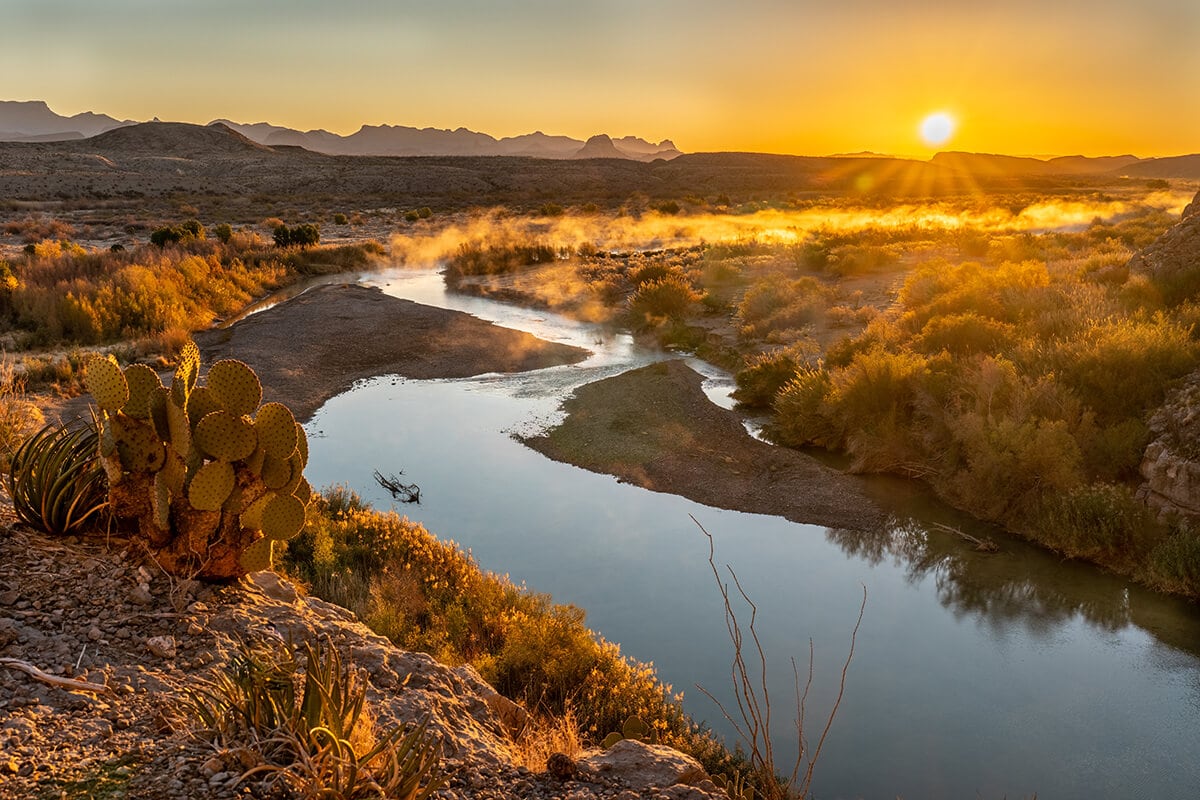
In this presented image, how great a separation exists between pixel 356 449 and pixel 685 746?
9371 mm

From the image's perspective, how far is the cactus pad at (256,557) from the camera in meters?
5.39

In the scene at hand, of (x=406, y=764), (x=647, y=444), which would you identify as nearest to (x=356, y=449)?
(x=647, y=444)

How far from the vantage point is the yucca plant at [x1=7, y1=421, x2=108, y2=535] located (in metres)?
5.40

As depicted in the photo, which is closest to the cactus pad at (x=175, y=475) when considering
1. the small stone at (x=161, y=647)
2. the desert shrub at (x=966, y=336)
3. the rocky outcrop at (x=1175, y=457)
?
the small stone at (x=161, y=647)

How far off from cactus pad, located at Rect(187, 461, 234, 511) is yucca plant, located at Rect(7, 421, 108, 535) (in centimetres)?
79

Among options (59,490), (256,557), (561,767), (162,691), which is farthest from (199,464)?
(561,767)

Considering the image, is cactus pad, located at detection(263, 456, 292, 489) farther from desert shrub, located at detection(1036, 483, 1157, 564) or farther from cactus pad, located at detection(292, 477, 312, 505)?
desert shrub, located at detection(1036, 483, 1157, 564)

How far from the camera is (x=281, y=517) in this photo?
17.9ft

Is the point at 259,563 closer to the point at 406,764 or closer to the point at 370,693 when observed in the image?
the point at 370,693

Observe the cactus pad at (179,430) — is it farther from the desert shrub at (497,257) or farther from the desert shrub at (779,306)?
the desert shrub at (497,257)

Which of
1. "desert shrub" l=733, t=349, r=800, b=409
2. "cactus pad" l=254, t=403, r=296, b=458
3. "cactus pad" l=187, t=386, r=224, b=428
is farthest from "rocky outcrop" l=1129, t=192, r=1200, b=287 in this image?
"cactus pad" l=187, t=386, r=224, b=428

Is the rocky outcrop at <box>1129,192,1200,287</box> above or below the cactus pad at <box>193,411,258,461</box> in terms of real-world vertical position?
above

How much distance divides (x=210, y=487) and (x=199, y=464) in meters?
0.21

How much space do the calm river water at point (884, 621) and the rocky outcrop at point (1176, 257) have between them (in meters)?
8.51
